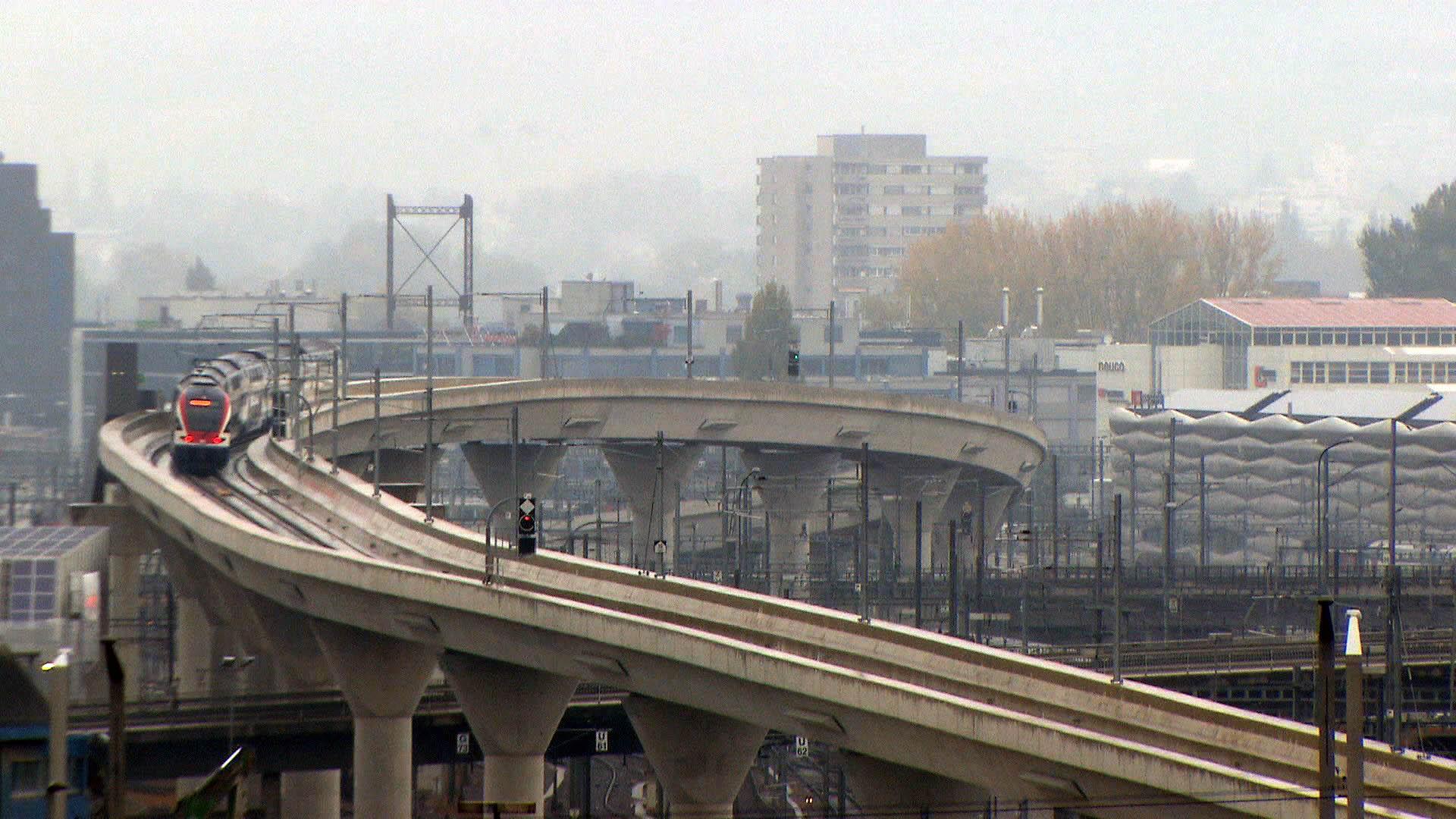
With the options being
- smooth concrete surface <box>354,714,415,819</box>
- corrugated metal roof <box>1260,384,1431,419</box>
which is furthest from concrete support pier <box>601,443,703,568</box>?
smooth concrete surface <box>354,714,415,819</box>

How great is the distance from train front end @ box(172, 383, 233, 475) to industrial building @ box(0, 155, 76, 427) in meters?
47.4

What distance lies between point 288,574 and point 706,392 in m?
37.0

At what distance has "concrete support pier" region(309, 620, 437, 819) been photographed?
42.3m

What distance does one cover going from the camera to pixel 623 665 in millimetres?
35062

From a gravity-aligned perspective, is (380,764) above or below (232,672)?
above

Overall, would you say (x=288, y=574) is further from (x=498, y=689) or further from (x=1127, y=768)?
(x=1127, y=768)

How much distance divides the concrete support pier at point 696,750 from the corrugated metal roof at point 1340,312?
91.3 meters

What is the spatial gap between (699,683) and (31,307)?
79.5 m

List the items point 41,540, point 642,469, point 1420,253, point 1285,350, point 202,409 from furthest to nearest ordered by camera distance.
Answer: point 1420,253 < point 1285,350 < point 642,469 < point 202,409 < point 41,540

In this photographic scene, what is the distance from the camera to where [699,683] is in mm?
33656

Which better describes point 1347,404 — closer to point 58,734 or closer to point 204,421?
point 204,421

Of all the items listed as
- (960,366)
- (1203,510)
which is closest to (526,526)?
(1203,510)

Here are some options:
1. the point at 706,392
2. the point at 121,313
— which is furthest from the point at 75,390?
the point at 706,392

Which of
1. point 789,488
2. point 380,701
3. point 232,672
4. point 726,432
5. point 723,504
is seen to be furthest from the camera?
point 789,488
